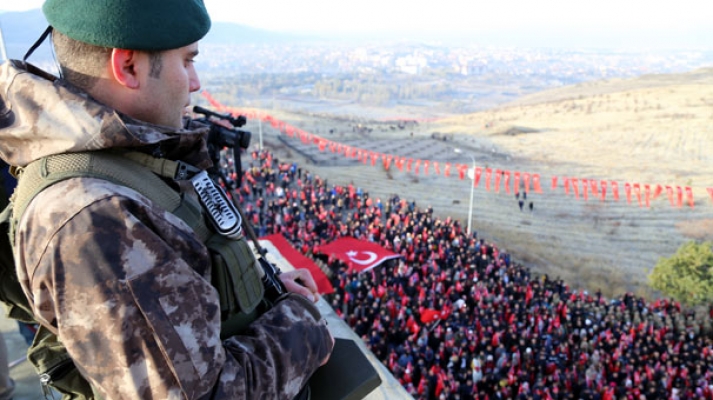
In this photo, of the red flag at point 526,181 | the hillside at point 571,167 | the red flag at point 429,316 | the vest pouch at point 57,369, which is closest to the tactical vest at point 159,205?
the vest pouch at point 57,369

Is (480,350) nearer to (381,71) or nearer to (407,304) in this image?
(407,304)

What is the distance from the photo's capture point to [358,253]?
54.7 feet

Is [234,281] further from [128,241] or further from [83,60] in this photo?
[83,60]

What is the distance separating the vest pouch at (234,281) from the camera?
1398 mm

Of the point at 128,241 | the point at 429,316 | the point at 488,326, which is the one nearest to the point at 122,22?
the point at 128,241

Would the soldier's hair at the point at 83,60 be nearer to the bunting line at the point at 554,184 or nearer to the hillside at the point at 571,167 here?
the hillside at the point at 571,167

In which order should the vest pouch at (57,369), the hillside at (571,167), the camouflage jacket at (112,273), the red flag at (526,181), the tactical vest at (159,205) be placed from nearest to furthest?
the camouflage jacket at (112,273)
the tactical vest at (159,205)
the vest pouch at (57,369)
the hillside at (571,167)
the red flag at (526,181)

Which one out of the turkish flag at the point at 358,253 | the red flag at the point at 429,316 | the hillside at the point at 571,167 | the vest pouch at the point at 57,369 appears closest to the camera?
the vest pouch at the point at 57,369

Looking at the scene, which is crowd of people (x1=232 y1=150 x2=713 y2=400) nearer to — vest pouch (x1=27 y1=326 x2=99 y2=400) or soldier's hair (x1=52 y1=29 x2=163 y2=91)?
vest pouch (x1=27 y1=326 x2=99 y2=400)

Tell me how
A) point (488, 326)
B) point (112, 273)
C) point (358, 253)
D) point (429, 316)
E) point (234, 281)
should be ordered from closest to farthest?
1. point (112, 273)
2. point (234, 281)
3. point (488, 326)
4. point (429, 316)
5. point (358, 253)

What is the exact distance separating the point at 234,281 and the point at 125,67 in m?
0.71

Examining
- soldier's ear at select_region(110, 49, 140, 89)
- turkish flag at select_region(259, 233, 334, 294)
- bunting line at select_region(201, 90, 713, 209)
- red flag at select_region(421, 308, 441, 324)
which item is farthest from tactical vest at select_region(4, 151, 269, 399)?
→ bunting line at select_region(201, 90, 713, 209)

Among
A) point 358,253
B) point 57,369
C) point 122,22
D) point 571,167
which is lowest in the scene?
point 571,167

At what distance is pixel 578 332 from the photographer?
13523 millimetres
